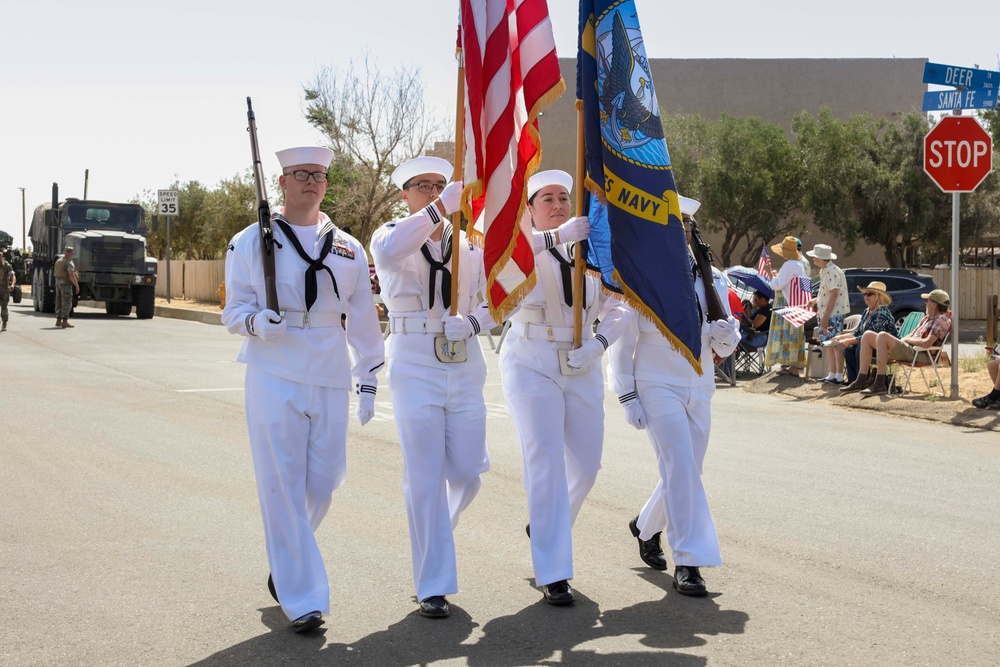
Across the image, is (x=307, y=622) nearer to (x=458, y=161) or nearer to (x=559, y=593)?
(x=559, y=593)

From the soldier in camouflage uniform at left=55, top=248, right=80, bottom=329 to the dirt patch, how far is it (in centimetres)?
1743

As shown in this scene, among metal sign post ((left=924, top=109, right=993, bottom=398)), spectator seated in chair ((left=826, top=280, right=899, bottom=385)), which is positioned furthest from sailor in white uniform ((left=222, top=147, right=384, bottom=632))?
spectator seated in chair ((left=826, top=280, right=899, bottom=385))

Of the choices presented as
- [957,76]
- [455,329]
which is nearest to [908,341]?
[957,76]

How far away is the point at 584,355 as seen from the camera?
603cm

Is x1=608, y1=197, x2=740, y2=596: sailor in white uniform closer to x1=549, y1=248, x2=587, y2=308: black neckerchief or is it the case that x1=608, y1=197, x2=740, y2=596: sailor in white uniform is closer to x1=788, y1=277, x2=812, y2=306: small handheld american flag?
x1=549, y1=248, x2=587, y2=308: black neckerchief

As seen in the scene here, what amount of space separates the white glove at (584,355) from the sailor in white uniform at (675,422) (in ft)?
1.18

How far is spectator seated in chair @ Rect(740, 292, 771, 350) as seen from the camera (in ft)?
58.5

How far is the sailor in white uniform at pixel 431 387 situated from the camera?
572 cm

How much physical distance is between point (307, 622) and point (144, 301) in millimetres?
30789

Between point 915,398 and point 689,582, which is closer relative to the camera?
point 689,582

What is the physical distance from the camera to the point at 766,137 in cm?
4591

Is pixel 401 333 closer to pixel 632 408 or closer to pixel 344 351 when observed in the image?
pixel 344 351

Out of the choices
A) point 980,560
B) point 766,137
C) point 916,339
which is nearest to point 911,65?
point 766,137

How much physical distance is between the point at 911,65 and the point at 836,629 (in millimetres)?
50999
